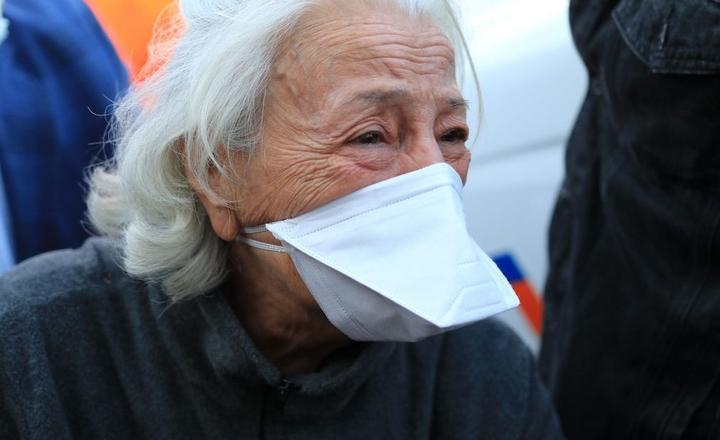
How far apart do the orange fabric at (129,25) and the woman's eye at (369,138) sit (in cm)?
93

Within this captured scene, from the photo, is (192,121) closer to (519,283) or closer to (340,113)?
(340,113)

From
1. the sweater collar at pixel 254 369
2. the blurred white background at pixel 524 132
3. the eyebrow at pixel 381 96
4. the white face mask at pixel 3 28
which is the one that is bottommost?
the blurred white background at pixel 524 132

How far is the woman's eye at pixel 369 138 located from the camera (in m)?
2.09

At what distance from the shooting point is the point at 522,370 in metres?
2.55

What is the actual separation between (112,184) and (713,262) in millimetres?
1410

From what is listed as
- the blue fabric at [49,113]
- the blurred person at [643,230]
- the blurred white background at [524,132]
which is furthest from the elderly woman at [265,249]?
the blurred white background at [524,132]

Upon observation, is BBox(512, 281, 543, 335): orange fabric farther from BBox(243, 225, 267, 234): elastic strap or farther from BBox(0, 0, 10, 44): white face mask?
BBox(0, 0, 10, 44): white face mask

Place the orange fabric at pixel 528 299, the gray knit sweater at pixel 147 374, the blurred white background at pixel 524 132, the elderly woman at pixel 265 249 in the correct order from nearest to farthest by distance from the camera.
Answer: the elderly woman at pixel 265 249 → the gray knit sweater at pixel 147 374 → the blurred white background at pixel 524 132 → the orange fabric at pixel 528 299

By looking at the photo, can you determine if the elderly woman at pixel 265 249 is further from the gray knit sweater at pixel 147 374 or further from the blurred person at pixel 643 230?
Result: the blurred person at pixel 643 230

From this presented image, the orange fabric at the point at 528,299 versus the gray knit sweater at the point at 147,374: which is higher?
the gray knit sweater at the point at 147,374

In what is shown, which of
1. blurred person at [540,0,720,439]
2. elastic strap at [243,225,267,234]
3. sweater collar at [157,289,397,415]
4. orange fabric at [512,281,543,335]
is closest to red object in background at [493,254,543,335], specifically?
orange fabric at [512,281,543,335]

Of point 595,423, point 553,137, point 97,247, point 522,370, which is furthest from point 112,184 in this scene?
point 553,137

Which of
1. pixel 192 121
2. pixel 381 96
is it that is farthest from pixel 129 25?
pixel 381 96

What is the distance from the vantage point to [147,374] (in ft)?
7.30
